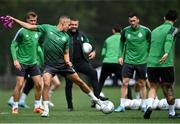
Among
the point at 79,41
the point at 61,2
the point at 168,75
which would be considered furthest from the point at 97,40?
the point at 168,75

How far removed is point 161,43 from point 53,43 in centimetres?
236

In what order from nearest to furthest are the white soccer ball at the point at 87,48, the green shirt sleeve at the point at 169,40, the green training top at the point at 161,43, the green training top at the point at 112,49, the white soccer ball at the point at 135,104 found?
1. the green shirt sleeve at the point at 169,40
2. the green training top at the point at 161,43
3. the white soccer ball at the point at 87,48
4. the white soccer ball at the point at 135,104
5. the green training top at the point at 112,49

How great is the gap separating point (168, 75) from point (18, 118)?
3328 mm

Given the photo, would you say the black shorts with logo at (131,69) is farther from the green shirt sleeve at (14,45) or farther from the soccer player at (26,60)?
the green shirt sleeve at (14,45)

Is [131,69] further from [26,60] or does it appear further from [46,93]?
[46,93]

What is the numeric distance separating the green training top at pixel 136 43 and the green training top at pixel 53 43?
7.03 feet

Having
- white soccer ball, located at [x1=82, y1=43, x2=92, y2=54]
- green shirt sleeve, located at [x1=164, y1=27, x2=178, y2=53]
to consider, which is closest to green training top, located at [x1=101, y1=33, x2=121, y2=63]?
white soccer ball, located at [x1=82, y1=43, x2=92, y2=54]

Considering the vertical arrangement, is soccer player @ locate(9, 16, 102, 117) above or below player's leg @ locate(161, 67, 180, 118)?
above

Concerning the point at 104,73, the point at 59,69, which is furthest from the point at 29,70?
the point at 104,73

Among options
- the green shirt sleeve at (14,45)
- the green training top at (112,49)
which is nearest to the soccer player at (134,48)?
the green shirt sleeve at (14,45)

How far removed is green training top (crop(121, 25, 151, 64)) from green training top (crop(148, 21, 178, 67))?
5.89ft

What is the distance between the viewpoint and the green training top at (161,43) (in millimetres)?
17016

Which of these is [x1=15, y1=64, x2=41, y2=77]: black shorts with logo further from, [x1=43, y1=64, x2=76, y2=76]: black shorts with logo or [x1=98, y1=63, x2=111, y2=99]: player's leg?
[x1=98, y1=63, x2=111, y2=99]: player's leg

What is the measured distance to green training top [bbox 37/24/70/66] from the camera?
17.6m
